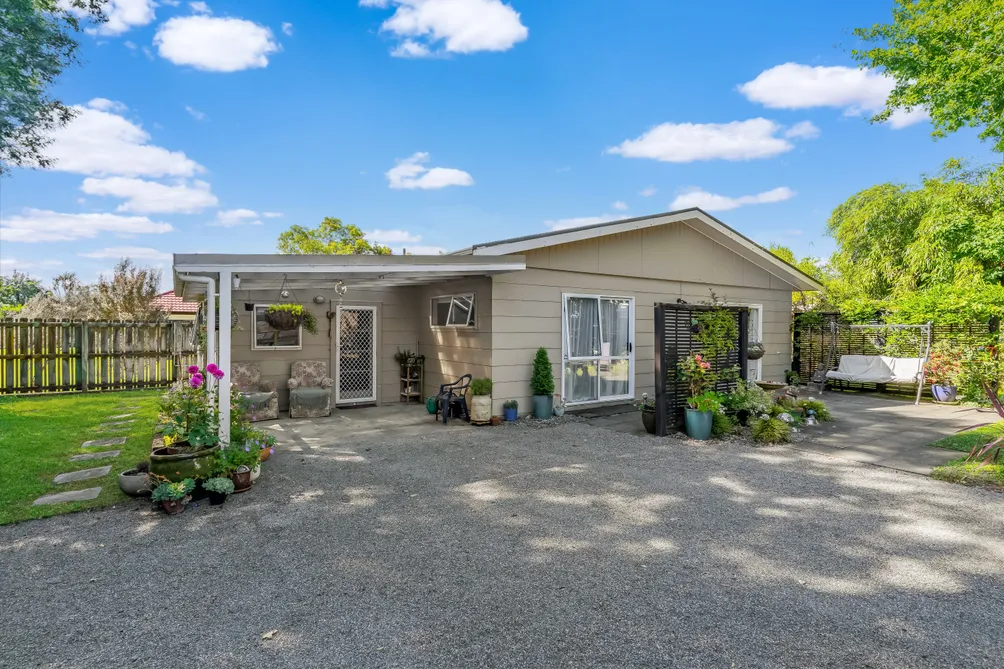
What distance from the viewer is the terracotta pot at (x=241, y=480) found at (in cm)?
443

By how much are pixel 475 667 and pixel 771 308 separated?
11599mm

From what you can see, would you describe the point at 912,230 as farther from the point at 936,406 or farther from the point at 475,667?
the point at 475,667

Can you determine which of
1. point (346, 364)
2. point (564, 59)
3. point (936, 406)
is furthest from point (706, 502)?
point (564, 59)

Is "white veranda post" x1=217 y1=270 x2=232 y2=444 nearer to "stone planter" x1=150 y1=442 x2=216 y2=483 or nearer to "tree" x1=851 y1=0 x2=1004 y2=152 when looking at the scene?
"stone planter" x1=150 y1=442 x2=216 y2=483

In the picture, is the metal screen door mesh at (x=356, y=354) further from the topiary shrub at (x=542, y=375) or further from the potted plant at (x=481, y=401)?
the topiary shrub at (x=542, y=375)

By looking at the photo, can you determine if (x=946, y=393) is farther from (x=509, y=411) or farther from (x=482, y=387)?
(x=482, y=387)

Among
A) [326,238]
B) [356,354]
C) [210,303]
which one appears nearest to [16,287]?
[326,238]

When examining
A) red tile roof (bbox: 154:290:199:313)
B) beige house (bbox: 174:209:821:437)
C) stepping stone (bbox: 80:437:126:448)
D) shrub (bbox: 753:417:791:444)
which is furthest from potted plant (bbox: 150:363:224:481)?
red tile roof (bbox: 154:290:199:313)

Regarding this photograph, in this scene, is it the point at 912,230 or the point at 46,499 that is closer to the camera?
the point at 46,499

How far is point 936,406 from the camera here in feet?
30.6

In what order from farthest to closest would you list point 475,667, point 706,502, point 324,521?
point 706,502, point 324,521, point 475,667

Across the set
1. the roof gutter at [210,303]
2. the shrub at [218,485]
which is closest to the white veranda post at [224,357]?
the roof gutter at [210,303]

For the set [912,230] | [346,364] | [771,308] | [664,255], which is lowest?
[346,364]

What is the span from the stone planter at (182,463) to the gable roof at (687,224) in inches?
157
